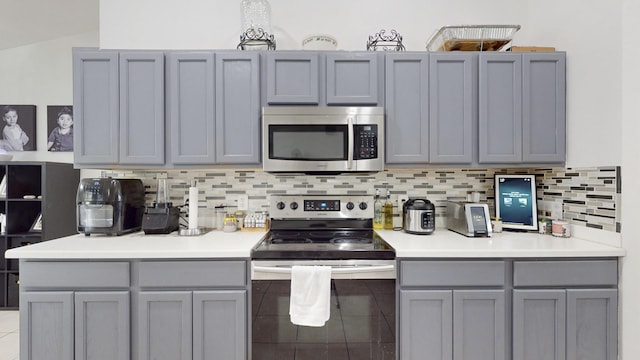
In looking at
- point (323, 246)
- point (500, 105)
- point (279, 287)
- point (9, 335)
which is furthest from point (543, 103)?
point (9, 335)

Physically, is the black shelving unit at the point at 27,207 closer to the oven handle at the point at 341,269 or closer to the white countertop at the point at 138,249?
the white countertop at the point at 138,249

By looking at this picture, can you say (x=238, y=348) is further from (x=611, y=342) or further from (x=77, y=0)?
(x=77, y=0)

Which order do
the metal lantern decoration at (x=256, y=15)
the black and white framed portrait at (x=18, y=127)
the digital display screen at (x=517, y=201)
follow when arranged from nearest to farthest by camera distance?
the digital display screen at (x=517, y=201) < the metal lantern decoration at (x=256, y=15) < the black and white framed portrait at (x=18, y=127)

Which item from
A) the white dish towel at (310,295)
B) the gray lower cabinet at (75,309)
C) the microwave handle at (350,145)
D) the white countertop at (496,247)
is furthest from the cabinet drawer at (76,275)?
the white countertop at (496,247)

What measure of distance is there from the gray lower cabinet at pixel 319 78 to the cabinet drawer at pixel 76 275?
4.29ft

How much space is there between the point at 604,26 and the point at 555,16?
0.45 metres

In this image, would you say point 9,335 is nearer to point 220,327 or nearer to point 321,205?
point 220,327

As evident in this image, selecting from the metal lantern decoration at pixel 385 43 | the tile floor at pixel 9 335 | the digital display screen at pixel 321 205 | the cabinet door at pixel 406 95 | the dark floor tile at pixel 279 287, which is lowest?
the tile floor at pixel 9 335

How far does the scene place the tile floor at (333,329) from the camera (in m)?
1.66

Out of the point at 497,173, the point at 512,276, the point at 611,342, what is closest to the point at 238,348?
the point at 512,276

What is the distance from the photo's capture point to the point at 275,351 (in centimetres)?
167

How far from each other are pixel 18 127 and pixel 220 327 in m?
3.83

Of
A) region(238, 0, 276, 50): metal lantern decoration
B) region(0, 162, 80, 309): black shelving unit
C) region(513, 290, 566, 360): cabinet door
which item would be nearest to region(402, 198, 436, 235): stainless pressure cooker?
region(513, 290, 566, 360): cabinet door

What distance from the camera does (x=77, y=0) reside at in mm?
3107
